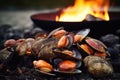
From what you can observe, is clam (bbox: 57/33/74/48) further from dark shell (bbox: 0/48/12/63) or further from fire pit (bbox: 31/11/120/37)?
fire pit (bbox: 31/11/120/37)

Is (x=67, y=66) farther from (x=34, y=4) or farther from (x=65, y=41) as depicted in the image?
(x=34, y=4)

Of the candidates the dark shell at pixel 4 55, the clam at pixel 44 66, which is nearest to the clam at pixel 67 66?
the clam at pixel 44 66

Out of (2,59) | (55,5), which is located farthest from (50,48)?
(55,5)

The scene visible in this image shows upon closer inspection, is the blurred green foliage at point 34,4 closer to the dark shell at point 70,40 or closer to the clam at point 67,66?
the dark shell at point 70,40

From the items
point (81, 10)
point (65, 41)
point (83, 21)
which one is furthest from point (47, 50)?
Result: point (81, 10)

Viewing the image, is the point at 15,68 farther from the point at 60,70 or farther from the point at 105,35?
the point at 105,35

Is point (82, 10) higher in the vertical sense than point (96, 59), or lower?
higher

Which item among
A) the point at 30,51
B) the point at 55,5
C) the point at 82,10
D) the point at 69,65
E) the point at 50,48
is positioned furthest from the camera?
the point at 55,5
